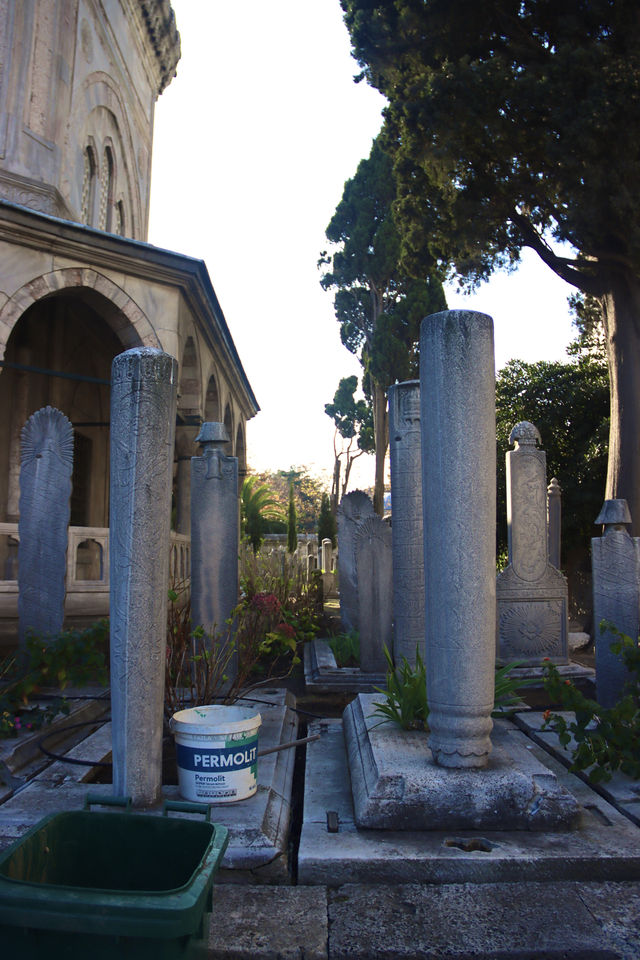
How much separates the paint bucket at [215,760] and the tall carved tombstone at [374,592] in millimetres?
3605

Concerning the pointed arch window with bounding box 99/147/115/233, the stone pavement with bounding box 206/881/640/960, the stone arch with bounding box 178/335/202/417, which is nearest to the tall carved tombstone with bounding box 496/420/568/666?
the stone pavement with bounding box 206/881/640/960

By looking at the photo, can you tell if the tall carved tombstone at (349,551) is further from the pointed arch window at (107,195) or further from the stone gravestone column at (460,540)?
the pointed arch window at (107,195)

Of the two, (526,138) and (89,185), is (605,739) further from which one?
(89,185)

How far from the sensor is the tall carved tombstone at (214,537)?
6.04 meters

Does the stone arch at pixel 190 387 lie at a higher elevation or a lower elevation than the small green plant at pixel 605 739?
higher

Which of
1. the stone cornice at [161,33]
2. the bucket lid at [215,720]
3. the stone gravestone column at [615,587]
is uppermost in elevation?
the stone cornice at [161,33]

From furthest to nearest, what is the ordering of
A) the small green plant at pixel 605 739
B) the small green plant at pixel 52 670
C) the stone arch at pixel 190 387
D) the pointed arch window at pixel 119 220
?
the pointed arch window at pixel 119 220
the stone arch at pixel 190 387
the small green plant at pixel 52 670
the small green plant at pixel 605 739

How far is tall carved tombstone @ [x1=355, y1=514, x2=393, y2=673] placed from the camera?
6934 mm

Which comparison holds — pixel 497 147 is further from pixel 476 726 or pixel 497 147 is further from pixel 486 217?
pixel 476 726

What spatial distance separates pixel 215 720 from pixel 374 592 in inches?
131

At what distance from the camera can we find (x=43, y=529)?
6129mm

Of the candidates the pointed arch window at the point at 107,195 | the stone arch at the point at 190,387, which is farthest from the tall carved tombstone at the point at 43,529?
the pointed arch window at the point at 107,195

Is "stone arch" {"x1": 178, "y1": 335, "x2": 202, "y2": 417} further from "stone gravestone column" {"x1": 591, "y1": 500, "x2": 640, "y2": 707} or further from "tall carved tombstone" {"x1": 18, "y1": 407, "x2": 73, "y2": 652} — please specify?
"stone gravestone column" {"x1": 591, "y1": 500, "x2": 640, "y2": 707}

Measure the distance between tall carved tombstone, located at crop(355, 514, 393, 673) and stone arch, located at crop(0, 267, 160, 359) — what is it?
12.7 feet
